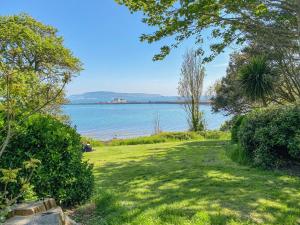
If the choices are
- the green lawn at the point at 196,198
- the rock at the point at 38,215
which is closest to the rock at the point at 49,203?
the rock at the point at 38,215

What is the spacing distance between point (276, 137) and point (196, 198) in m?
2.93

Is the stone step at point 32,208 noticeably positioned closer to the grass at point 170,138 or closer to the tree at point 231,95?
the grass at point 170,138

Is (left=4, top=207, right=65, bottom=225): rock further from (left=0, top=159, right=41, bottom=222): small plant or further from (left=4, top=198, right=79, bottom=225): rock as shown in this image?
(left=0, top=159, right=41, bottom=222): small plant

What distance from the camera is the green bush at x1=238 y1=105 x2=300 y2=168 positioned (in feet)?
20.4

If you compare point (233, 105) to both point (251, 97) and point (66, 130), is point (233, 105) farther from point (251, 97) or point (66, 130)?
point (66, 130)

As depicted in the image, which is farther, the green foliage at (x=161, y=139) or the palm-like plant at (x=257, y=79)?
the green foliage at (x=161, y=139)

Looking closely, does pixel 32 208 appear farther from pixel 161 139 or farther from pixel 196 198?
pixel 161 139

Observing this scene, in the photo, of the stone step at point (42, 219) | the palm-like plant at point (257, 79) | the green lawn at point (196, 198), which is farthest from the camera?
the palm-like plant at point (257, 79)

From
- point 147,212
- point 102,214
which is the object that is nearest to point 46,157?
point 102,214

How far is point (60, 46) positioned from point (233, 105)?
40.9ft

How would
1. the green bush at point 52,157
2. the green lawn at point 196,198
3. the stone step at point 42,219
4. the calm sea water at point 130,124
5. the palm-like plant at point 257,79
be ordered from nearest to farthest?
1. the stone step at point 42,219
2. the green lawn at point 196,198
3. the green bush at point 52,157
4. the palm-like plant at point 257,79
5. the calm sea water at point 130,124

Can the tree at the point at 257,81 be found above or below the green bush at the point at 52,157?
above

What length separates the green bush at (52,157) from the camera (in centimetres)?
375

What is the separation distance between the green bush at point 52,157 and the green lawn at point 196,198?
1.09ft
